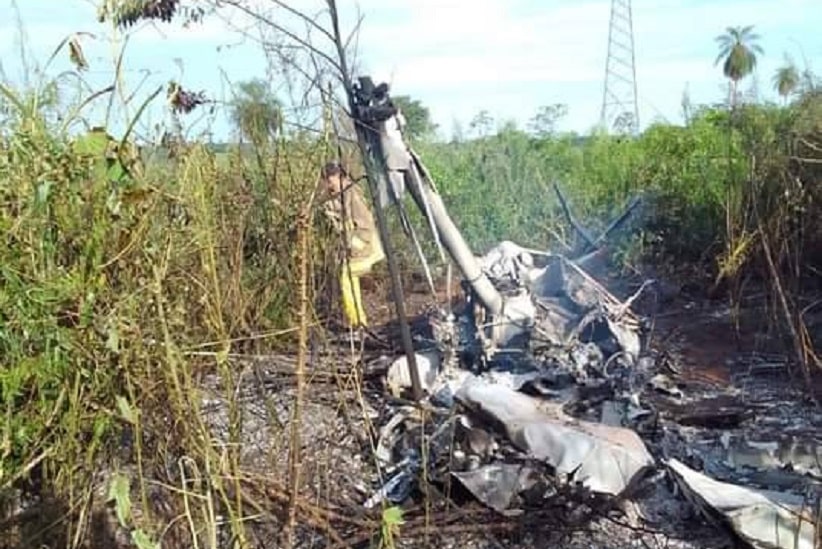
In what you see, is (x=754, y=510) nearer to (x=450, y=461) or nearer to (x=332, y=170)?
(x=450, y=461)

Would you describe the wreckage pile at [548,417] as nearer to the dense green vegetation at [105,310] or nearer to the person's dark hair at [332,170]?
the dense green vegetation at [105,310]

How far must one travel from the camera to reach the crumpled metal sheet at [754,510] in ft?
11.6

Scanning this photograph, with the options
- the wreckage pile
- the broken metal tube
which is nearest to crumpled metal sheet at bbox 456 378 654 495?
the wreckage pile

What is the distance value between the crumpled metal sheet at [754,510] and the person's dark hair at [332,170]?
1902 millimetres

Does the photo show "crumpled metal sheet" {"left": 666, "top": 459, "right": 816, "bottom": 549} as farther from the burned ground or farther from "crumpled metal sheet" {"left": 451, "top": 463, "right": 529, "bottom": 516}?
"crumpled metal sheet" {"left": 451, "top": 463, "right": 529, "bottom": 516}

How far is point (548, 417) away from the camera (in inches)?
190

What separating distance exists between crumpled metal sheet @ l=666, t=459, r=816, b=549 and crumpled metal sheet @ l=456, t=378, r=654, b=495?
26 centimetres

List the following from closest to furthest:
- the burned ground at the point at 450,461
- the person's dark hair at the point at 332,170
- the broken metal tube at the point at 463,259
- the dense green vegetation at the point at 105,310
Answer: the dense green vegetation at the point at 105,310 < the burned ground at the point at 450,461 < the person's dark hair at the point at 332,170 < the broken metal tube at the point at 463,259

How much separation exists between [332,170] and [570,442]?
6.21 ft

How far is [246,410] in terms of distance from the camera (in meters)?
4.35

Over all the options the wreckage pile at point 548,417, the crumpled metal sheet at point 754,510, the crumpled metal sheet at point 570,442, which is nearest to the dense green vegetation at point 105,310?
the wreckage pile at point 548,417

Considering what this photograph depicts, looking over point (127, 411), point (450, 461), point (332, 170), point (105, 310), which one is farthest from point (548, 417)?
point (127, 411)

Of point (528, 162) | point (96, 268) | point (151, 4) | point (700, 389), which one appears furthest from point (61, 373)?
point (528, 162)

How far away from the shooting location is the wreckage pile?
13.0 ft
